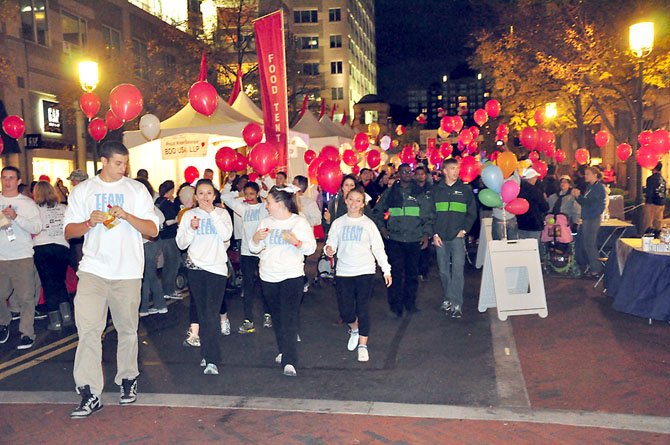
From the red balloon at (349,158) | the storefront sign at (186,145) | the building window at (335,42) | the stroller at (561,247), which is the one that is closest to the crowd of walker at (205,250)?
the stroller at (561,247)

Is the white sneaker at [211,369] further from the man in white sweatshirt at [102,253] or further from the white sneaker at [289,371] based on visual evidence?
the man in white sweatshirt at [102,253]

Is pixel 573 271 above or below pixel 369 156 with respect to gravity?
below

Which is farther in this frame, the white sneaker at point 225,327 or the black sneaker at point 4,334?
the white sneaker at point 225,327

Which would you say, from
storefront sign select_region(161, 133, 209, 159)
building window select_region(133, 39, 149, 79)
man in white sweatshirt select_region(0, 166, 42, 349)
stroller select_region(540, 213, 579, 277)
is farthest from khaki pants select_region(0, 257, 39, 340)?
building window select_region(133, 39, 149, 79)

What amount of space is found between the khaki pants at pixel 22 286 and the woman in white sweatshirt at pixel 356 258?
11.7 ft

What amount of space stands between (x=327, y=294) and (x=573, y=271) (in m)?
4.41

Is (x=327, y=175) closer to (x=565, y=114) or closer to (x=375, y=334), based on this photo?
(x=375, y=334)

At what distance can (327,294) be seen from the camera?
1073cm

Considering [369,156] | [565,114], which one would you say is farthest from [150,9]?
[565,114]

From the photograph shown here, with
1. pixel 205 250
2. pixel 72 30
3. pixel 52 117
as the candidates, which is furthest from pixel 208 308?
pixel 72 30

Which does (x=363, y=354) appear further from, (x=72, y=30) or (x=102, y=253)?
(x=72, y=30)

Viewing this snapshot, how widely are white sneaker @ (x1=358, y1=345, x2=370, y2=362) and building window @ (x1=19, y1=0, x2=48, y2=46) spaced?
2086cm

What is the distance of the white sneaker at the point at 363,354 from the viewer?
6.78 m

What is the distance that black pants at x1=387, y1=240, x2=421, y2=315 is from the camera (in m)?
8.76
